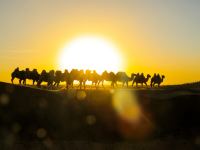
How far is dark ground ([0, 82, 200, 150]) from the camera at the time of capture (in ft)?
89.8

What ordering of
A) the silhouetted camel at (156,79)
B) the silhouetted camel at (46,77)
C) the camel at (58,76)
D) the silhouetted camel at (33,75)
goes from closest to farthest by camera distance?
1. the silhouetted camel at (46,77)
2. the camel at (58,76)
3. the silhouetted camel at (33,75)
4. the silhouetted camel at (156,79)

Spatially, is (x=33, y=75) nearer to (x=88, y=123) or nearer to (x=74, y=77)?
(x=74, y=77)

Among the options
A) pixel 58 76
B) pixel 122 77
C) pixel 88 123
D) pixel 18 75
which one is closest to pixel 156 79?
pixel 122 77

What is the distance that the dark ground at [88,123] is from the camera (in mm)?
27375

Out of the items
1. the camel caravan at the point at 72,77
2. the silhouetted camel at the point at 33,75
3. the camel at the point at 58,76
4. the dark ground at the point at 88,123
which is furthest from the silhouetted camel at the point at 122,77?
the dark ground at the point at 88,123

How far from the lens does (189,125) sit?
99.1ft

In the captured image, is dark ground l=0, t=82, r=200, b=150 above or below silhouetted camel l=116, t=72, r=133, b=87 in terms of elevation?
below

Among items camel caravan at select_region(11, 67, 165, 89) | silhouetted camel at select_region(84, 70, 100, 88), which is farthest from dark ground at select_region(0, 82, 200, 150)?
silhouetted camel at select_region(84, 70, 100, 88)

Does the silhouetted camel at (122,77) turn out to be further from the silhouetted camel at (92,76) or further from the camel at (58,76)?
the camel at (58,76)

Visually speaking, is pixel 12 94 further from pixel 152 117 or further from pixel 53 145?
pixel 152 117

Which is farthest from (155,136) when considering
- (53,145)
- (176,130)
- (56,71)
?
(56,71)

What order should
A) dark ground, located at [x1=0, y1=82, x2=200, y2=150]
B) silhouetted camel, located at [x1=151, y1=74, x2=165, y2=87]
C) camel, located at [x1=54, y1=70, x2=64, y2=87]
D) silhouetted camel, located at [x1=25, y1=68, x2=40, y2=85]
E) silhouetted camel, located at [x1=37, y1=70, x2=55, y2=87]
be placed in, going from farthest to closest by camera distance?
silhouetted camel, located at [x1=151, y1=74, x2=165, y2=87], silhouetted camel, located at [x1=25, y1=68, x2=40, y2=85], camel, located at [x1=54, y1=70, x2=64, y2=87], silhouetted camel, located at [x1=37, y1=70, x2=55, y2=87], dark ground, located at [x1=0, y1=82, x2=200, y2=150]

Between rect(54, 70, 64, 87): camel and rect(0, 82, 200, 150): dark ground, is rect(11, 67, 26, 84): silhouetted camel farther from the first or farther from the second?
rect(0, 82, 200, 150): dark ground

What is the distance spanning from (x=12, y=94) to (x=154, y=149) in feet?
29.5
